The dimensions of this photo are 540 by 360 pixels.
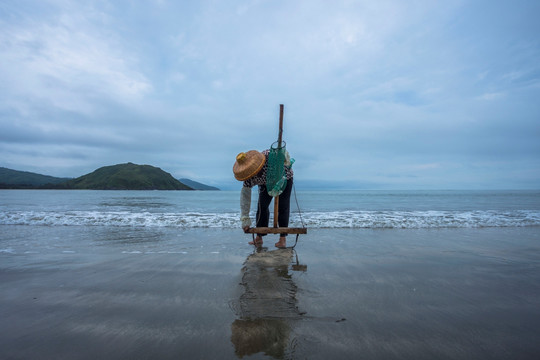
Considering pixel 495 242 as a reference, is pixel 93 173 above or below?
above

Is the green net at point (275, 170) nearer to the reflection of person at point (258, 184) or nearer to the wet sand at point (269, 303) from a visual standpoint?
the reflection of person at point (258, 184)

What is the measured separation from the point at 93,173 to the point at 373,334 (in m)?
230

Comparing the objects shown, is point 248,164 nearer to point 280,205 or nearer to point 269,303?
point 280,205

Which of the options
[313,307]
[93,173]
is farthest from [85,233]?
[93,173]

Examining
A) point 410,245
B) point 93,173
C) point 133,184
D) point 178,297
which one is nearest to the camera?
point 178,297

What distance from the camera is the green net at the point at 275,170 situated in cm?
520

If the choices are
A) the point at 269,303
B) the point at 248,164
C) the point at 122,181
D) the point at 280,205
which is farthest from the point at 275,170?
→ the point at 122,181

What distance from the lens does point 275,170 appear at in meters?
5.30

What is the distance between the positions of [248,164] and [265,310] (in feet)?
10.4

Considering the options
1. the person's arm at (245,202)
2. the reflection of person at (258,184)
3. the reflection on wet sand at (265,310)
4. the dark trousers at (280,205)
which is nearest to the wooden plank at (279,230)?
the reflection of person at (258,184)

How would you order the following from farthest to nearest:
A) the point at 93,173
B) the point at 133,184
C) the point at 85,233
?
the point at 93,173 < the point at 133,184 < the point at 85,233

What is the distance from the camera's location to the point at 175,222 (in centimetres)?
964

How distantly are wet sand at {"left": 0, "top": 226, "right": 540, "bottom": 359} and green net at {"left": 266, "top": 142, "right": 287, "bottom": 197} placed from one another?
127cm

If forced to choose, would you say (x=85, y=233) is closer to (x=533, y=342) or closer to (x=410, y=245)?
(x=410, y=245)
